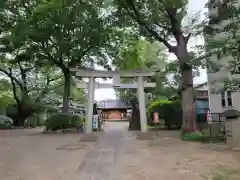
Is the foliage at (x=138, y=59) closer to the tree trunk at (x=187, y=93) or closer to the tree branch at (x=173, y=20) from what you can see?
the tree branch at (x=173, y=20)

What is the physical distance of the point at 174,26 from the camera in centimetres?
1592

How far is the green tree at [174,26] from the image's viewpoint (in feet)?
51.3

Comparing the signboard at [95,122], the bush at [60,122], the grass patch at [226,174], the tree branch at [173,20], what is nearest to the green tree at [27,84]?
the bush at [60,122]

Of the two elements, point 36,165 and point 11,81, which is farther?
point 11,81

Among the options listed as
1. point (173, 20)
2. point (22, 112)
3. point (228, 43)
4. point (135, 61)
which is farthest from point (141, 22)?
point (22, 112)

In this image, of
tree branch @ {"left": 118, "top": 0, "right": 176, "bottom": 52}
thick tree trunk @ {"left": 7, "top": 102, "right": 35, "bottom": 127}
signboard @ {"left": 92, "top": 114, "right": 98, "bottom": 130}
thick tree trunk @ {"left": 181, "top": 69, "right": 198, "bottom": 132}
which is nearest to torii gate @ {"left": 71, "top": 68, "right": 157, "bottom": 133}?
signboard @ {"left": 92, "top": 114, "right": 98, "bottom": 130}

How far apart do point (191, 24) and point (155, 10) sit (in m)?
1.94

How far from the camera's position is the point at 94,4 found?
798 inches

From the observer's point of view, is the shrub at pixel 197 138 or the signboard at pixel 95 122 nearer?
the shrub at pixel 197 138

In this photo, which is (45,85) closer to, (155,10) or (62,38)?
(62,38)

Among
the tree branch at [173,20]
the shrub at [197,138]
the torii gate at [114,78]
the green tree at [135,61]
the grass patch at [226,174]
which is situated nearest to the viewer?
the grass patch at [226,174]

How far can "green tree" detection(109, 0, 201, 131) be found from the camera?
15.6 m

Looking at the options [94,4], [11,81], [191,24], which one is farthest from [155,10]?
[11,81]

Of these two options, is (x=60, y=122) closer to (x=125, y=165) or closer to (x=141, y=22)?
(x=141, y=22)
